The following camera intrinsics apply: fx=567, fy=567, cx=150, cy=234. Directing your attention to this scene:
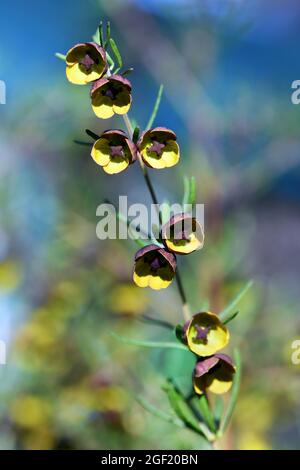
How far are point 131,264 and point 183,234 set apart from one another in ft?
3.59

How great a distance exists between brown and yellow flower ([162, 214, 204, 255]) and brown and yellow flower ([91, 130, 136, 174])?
8 centimetres

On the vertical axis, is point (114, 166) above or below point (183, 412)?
above

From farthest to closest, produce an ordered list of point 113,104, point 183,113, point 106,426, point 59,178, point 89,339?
1. point 59,178
2. point 183,113
3. point 89,339
4. point 106,426
5. point 113,104

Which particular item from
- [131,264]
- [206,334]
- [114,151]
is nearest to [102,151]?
[114,151]

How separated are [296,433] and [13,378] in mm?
768

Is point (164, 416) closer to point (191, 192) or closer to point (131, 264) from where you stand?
point (191, 192)

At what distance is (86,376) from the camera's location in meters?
1.41

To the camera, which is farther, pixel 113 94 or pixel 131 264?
pixel 131 264

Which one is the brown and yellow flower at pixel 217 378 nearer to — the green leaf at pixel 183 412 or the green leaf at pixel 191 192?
the green leaf at pixel 183 412

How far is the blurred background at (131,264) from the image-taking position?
1299 millimetres

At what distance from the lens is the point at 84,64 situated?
60cm

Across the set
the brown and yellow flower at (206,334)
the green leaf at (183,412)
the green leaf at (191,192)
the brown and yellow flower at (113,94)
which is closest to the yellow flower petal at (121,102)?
the brown and yellow flower at (113,94)

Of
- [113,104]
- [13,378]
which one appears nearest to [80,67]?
[113,104]
